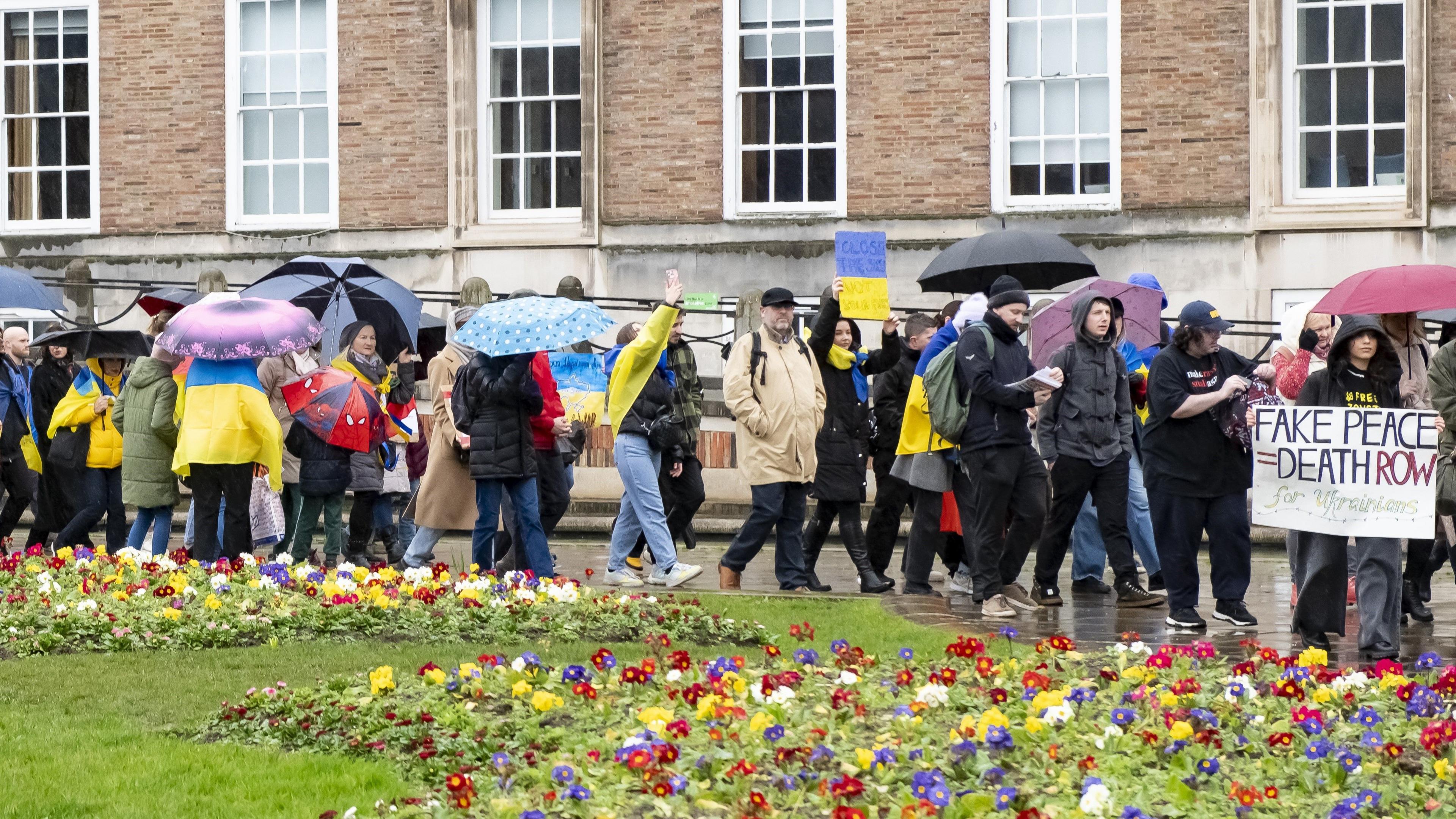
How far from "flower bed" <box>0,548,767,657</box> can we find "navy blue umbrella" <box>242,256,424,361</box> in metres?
3.41

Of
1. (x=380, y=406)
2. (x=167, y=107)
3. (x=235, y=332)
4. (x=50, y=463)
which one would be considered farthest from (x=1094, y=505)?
(x=167, y=107)

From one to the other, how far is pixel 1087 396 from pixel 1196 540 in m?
1.19

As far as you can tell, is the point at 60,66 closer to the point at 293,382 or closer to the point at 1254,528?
the point at 293,382

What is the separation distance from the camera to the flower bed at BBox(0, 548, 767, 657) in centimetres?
926

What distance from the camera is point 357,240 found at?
22641 mm

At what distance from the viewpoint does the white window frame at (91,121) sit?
23422 mm

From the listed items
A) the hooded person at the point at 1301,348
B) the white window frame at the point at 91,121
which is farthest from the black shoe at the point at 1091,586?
the white window frame at the point at 91,121

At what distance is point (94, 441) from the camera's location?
44.3 feet

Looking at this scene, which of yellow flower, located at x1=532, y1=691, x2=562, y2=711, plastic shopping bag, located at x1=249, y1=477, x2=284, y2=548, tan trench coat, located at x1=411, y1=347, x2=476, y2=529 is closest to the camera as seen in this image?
yellow flower, located at x1=532, y1=691, x2=562, y2=711

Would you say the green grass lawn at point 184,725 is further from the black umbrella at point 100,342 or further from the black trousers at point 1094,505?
the black umbrella at point 100,342

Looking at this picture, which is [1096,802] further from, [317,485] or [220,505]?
[317,485]

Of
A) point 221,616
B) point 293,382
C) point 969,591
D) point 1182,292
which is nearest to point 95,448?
point 293,382

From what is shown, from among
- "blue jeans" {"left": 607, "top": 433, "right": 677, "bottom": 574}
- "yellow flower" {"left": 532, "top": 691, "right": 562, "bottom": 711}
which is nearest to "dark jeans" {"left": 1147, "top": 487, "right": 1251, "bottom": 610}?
"blue jeans" {"left": 607, "top": 433, "right": 677, "bottom": 574}

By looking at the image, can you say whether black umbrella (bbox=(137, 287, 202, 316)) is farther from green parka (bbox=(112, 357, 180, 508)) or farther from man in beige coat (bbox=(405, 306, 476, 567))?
man in beige coat (bbox=(405, 306, 476, 567))
